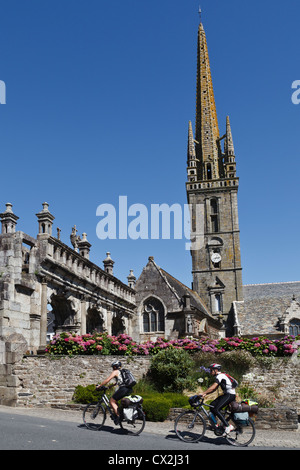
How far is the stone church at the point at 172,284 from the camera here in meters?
17.1

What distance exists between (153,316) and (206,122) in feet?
107

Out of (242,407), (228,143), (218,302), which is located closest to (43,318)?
(242,407)

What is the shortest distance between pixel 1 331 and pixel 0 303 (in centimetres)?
92

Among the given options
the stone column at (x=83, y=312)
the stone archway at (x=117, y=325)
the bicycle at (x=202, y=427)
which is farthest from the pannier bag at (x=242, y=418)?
the stone archway at (x=117, y=325)

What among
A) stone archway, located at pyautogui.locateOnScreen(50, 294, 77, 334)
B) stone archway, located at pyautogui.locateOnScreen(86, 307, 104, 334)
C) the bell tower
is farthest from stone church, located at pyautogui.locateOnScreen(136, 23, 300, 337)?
stone archway, located at pyautogui.locateOnScreen(50, 294, 77, 334)

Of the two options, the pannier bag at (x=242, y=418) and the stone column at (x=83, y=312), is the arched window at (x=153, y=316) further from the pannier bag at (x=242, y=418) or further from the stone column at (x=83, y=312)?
the pannier bag at (x=242, y=418)

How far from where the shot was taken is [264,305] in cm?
4334

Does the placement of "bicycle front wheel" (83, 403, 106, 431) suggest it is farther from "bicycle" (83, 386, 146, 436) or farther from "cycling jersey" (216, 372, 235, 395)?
"cycling jersey" (216, 372, 235, 395)

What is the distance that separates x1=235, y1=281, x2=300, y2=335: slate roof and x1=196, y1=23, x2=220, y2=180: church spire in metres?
13.8

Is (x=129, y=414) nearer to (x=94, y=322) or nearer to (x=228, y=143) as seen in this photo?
(x=94, y=322)
